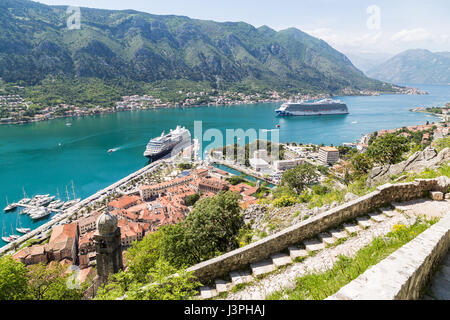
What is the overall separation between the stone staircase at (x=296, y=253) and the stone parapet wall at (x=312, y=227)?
0.10 meters

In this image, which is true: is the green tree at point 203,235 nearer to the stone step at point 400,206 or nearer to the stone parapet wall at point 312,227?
the stone parapet wall at point 312,227

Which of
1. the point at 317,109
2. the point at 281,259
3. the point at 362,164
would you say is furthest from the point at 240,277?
the point at 317,109

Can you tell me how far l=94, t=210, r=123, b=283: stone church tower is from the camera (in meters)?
7.33

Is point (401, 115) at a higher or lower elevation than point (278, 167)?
higher

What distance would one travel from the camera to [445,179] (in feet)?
18.5

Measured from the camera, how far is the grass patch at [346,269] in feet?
10.6

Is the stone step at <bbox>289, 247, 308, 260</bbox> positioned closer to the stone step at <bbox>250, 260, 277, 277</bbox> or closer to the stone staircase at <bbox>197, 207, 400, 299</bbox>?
the stone staircase at <bbox>197, 207, 400, 299</bbox>

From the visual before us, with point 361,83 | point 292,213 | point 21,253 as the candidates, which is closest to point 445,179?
point 292,213

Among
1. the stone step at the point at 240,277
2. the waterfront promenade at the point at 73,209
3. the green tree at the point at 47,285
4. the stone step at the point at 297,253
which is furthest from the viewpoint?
the waterfront promenade at the point at 73,209

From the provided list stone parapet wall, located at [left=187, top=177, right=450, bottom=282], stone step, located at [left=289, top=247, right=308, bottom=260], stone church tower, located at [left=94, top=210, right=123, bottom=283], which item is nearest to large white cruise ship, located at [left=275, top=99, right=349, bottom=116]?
stone parapet wall, located at [left=187, top=177, right=450, bottom=282]

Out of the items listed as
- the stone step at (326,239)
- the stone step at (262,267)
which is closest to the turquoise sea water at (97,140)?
the stone step at (262,267)

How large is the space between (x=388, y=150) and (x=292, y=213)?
722cm

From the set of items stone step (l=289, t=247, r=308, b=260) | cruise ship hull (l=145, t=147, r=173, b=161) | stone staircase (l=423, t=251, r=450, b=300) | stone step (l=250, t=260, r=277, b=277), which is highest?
stone staircase (l=423, t=251, r=450, b=300)
